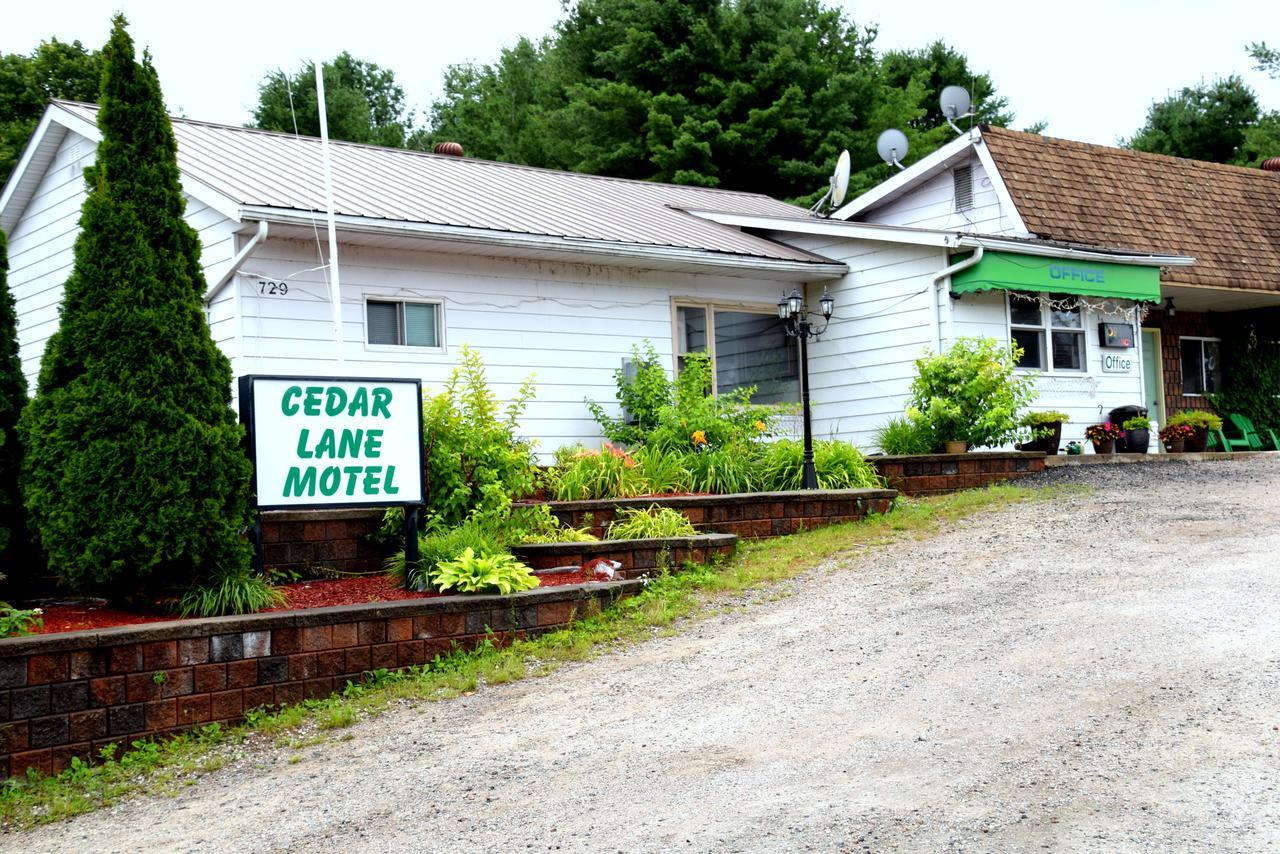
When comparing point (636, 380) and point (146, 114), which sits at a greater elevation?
point (146, 114)

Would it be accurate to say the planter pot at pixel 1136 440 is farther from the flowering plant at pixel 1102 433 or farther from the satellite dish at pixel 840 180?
the satellite dish at pixel 840 180

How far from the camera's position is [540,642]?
25.6 ft

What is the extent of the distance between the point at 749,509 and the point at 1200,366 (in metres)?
12.4

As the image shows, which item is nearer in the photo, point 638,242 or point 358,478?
point 358,478

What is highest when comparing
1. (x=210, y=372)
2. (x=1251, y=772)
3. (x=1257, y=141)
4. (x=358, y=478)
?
(x=1257, y=141)

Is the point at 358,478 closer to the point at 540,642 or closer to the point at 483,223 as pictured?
the point at 540,642

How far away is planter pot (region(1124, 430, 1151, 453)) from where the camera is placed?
15867 mm

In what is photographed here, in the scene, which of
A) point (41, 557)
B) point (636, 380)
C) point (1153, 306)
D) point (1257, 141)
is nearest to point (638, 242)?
point (636, 380)

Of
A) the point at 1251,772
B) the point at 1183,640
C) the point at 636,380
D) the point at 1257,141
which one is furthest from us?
the point at 1257,141

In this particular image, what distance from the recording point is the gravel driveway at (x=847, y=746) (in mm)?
4543

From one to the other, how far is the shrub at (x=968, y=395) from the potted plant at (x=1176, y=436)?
417 centimetres

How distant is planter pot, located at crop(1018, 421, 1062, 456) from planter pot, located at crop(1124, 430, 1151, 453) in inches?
60.6

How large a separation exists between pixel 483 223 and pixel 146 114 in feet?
17.3

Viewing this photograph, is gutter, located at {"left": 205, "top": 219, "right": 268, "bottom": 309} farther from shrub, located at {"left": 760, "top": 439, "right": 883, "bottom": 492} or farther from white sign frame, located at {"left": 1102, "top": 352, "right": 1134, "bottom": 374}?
white sign frame, located at {"left": 1102, "top": 352, "right": 1134, "bottom": 374}
